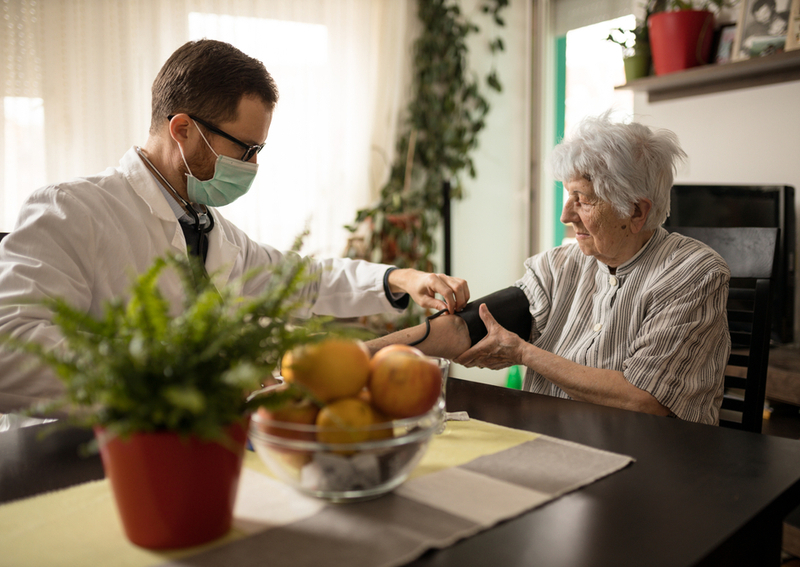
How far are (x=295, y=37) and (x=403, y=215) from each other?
1.07 m

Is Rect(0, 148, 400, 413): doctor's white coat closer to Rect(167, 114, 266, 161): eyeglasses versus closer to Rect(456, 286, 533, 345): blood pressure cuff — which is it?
Rect(167, 114, 266, 161): eyeglasses

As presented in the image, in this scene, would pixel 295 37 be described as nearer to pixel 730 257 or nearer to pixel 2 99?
pixel 2 99

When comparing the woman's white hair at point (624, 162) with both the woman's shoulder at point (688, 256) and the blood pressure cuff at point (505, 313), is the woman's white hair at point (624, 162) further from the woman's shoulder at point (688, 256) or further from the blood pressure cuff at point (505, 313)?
the blood pressure cuff at point (505, 313)

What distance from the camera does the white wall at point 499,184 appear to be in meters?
Answer: 4.03

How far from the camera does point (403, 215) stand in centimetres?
346

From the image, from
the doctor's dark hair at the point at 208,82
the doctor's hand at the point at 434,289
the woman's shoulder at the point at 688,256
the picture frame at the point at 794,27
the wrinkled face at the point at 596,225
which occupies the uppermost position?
the picture frame at the point at 794,27

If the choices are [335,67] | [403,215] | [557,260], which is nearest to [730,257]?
[557,260]

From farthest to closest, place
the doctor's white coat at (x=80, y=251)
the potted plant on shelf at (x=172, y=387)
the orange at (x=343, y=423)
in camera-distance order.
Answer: the doctor's white coat at (x=80, y=251) < the orange at (x=343, y=423) < the potted plant on shelf at (x=172, y=387)

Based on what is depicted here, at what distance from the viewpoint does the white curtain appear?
258 centimetres

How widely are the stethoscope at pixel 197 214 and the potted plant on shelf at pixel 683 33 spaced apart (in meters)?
2.33

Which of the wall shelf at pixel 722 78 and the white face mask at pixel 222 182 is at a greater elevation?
the wall shelf at pixel 722 78

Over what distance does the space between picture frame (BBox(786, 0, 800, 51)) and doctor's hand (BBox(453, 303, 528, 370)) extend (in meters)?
1.98

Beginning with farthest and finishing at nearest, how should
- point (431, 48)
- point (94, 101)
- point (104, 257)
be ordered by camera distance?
point (431, 48), point (94, 101), point (104, 257)

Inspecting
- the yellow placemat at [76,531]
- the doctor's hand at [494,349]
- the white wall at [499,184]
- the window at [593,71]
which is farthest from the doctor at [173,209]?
the window at [593,71]
